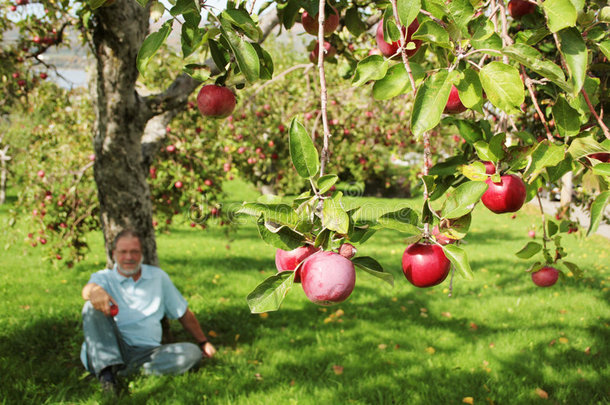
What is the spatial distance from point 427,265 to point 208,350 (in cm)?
257

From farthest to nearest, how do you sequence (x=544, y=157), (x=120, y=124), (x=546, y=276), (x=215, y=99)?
1. (x=120, y=124)
2. (x=546, y=276)
3. (x=215, y=99)
4. (x=544, y=157)

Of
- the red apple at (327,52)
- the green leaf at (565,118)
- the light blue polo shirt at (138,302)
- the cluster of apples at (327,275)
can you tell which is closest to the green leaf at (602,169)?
the green leaf at (565,118)

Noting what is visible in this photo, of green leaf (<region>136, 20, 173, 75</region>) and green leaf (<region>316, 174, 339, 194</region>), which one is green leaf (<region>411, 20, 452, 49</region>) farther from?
green leaf (<region>136, 20, 173, 75</region>)

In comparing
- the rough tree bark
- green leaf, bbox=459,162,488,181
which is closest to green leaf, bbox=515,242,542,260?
green leaf, bbox=459,162,488,181

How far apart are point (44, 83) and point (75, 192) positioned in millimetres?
2334

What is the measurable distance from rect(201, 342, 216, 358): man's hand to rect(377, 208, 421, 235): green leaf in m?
2.61

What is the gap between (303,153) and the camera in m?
0.81

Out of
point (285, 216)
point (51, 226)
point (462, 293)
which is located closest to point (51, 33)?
point (51, 226)

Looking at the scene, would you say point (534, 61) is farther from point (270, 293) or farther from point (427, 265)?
point (270, 293)

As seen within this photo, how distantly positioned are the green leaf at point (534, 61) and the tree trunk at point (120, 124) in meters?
2.36

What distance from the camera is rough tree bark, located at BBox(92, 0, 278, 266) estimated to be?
105 inches

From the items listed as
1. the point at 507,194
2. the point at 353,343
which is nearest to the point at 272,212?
the point at 507,194

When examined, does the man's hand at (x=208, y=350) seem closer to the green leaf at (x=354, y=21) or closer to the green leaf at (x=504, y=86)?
the green leaf at (x=354, y=21)

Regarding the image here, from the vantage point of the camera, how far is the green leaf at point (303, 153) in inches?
31.7
